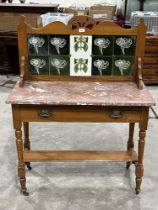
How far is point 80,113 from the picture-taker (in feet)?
6.22

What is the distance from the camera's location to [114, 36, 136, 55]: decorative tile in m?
2.01

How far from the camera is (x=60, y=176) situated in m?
2.41

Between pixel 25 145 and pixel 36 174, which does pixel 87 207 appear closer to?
pixel 36 174

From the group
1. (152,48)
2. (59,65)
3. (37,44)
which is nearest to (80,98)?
(59,65)

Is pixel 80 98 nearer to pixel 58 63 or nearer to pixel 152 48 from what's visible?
pixel 58 63

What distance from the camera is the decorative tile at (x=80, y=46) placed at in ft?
6.60

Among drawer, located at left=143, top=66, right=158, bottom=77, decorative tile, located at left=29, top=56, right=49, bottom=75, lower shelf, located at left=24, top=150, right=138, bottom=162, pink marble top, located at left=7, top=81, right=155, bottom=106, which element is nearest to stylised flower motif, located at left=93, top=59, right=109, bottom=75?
pink marble top, located at left=7, top=81, right=155, bottom=106

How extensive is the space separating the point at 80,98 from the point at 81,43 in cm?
40

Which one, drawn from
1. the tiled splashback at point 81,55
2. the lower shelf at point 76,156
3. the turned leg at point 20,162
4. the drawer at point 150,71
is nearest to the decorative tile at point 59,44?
the tiled splashback at point 81,55

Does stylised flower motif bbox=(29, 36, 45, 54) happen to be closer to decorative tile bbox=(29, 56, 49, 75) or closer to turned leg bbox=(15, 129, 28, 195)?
decorative tile bbox=(29, 56, 49, 75)

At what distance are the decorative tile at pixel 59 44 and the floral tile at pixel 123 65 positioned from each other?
33 cm

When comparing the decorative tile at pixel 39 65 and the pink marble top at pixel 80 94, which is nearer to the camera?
the pink marble top at pixel 80 94

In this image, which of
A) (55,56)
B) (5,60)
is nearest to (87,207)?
(55,56)

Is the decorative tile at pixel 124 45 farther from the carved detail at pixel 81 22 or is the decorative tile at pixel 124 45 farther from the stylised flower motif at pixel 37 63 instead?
the stylised flower motif at pixel 37 63
